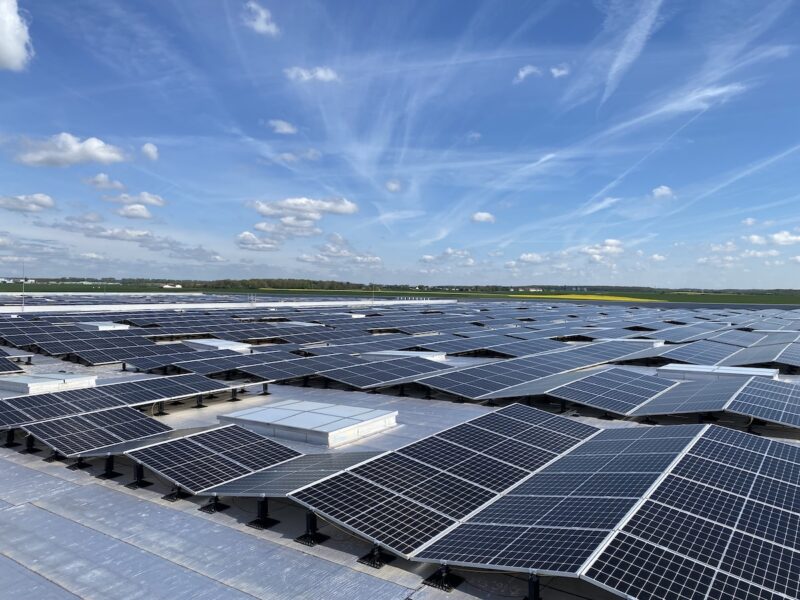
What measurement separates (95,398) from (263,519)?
14187mm

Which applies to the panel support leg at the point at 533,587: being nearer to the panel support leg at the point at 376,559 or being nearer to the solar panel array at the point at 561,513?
the solar panel array at the point at 561,513

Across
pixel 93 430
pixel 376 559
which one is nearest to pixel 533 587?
pixel 376 559

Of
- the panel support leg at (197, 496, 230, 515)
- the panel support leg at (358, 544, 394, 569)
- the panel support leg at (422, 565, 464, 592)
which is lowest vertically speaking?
the panel support leg at (422, 565, 464, 592)

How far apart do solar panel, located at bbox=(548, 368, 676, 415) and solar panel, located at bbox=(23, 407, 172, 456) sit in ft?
66.8

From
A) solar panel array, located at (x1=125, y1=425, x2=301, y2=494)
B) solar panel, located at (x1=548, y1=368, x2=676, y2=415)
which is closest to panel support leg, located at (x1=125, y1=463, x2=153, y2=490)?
solar panel array, located at (x1=125, y1=425, x2=301, y2=494)

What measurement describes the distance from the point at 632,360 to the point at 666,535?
39.7 metres

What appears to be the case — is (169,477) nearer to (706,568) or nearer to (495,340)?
(706,568)

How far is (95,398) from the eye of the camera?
81.1ft

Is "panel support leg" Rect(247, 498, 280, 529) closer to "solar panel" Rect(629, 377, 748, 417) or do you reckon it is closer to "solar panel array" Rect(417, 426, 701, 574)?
"solar panel array" Rect(417, 426, 701, 574)

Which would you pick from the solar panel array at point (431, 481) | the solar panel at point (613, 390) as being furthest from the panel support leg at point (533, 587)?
the solar panel at point (613, 390)

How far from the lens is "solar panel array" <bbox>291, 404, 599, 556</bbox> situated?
13273 mm

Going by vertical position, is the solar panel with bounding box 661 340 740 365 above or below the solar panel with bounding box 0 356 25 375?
below

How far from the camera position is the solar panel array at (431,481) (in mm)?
13273

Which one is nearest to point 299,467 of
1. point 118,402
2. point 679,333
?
point 118,402
